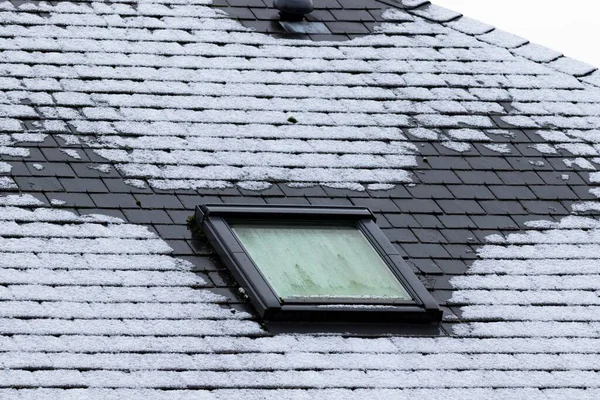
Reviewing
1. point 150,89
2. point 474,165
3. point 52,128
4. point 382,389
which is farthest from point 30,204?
point 474,165

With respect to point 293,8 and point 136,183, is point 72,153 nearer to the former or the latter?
point 136,183

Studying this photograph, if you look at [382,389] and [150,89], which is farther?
[150,89]

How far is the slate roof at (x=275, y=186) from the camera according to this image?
7.43 m

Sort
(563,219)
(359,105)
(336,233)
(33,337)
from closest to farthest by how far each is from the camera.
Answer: (33,337), (336,233), (563,219), (359,105)

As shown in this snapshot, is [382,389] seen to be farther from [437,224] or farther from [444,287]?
[437,224]

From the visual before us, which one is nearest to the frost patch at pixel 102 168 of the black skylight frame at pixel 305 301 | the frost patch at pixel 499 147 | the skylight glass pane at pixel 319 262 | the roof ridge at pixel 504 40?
the black skylight frame at pixel 305 301

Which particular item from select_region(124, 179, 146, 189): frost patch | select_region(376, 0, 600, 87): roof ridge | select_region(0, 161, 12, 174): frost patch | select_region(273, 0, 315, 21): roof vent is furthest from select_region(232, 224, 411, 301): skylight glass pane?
select_region(376, 0, 600, 87): roof ridge

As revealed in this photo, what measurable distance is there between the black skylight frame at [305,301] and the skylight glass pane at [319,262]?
0.16 ft

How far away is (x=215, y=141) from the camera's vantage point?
9180 millimetres

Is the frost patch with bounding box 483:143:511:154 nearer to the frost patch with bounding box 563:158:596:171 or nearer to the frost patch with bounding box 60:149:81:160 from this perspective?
the frost patch with bounding box 563:158:596:171

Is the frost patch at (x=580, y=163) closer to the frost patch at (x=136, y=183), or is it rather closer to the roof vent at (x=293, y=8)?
the roof vent at (x=293, y=8)

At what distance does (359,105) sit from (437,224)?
138cm

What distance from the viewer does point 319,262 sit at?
8.27 m

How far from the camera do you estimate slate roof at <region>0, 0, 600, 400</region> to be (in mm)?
7426
